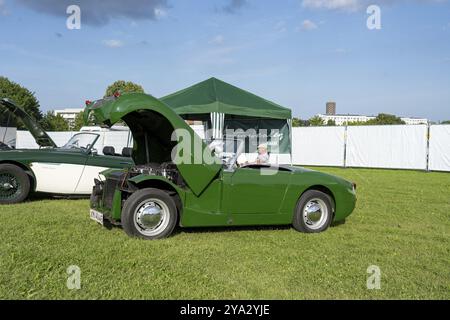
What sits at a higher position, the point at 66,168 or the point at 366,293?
the point at 66,168

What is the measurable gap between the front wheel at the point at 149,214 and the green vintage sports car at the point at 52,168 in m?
3.60

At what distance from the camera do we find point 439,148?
20734mm

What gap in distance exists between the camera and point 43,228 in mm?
6344

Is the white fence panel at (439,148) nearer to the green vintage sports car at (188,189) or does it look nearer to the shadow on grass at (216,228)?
the green vintage sports car at (188,189)

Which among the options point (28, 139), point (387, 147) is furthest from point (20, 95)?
point (387, 147)

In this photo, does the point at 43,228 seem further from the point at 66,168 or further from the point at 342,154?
the point at 342,154

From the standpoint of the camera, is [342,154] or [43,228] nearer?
[43,228]

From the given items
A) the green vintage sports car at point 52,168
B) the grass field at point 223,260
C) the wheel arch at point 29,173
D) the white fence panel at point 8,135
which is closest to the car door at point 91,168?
the green vintage sports car at point 52,168

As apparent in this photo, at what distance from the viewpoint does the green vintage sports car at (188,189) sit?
5.93 meters

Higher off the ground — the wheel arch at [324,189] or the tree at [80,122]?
the tree at [80,122]

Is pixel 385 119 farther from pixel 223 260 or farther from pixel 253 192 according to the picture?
pixel 223 260

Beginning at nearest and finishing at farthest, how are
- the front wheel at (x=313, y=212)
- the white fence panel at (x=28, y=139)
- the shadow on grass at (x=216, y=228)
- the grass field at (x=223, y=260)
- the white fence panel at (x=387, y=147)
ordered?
1. the grass field at (x=223, y=260)
2. the shadow on grass at (x=216, y=228)
3. the front wheel at (x=313, y=212)
4. the white fence panel at (x=28, y=139)
5. the white fence panel at (x=387, y=147)
